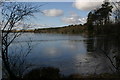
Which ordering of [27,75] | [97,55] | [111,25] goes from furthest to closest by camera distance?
[97,55] → [111,25] → [27,75]

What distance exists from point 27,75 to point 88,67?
2.13 metres

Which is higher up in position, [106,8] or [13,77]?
[106,8]

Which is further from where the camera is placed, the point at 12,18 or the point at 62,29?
the point at 62,29

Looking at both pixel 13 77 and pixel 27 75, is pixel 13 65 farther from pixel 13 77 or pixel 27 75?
pixel 27 75

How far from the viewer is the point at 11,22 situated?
7.62 ft

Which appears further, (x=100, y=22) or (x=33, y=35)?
(x=100, y=22)

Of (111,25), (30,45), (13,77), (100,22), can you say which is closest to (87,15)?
(100,22)

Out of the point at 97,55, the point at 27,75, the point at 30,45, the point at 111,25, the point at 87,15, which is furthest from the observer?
the point at 97,55

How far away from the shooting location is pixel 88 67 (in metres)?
4.79

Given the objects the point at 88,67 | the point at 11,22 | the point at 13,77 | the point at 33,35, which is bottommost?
the point at 88,67

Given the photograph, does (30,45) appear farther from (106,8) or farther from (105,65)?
(105,65)

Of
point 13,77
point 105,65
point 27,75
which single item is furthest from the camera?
point 105,65

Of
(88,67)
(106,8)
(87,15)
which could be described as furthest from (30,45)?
(88,67)

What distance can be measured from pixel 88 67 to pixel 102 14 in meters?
1.82
